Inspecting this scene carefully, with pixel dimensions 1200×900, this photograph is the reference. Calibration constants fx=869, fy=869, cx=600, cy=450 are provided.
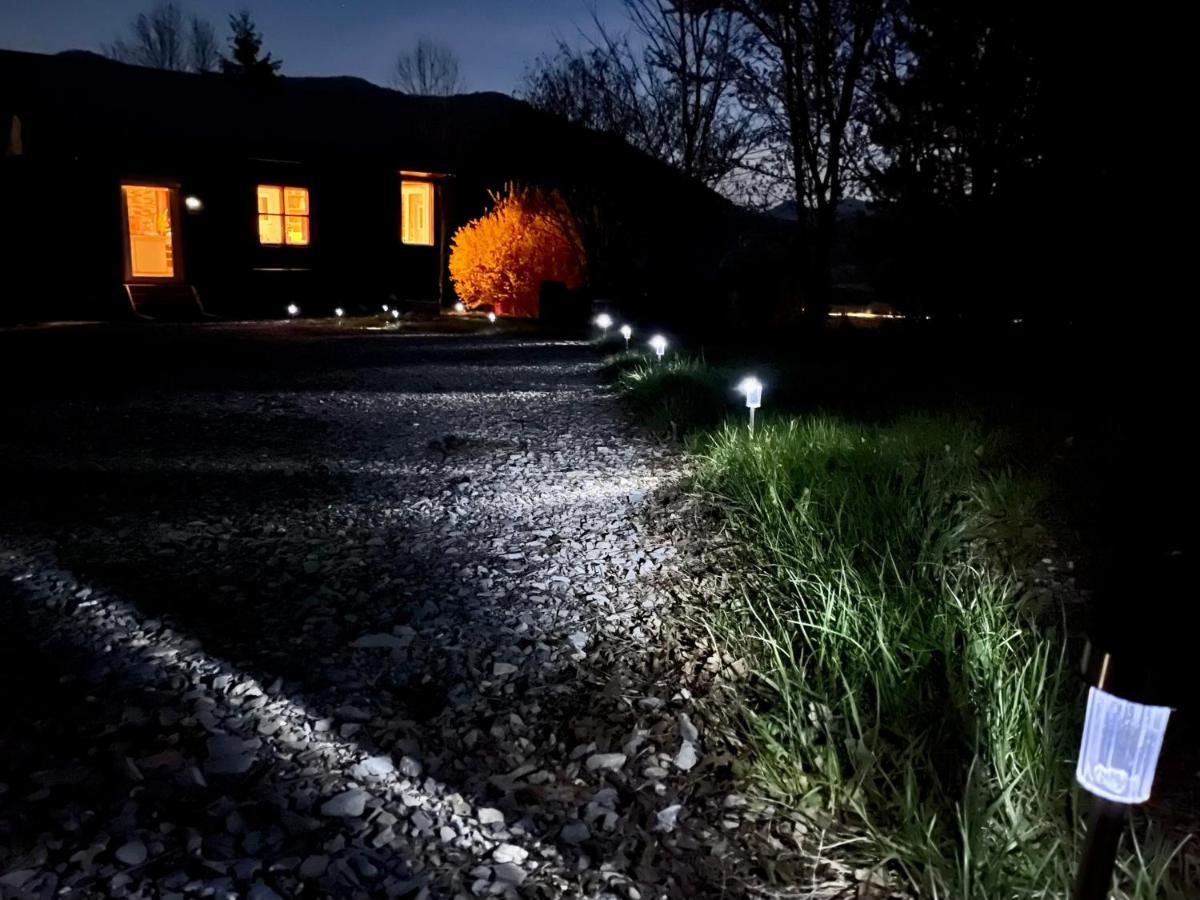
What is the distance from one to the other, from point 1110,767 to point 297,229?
21113mm

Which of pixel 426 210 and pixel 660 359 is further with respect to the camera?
pixel 426 210

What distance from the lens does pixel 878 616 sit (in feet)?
9.20

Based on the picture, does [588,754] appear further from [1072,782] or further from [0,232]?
[0,232]

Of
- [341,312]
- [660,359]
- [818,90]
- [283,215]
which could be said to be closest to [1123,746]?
[660,359]

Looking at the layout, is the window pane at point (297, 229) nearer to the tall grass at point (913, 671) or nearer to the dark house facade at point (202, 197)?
the dark house facade at point (202, 197)

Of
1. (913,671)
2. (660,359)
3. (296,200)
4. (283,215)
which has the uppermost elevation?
(296,200)

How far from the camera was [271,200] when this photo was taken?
19.9m

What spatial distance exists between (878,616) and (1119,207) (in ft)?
20.3

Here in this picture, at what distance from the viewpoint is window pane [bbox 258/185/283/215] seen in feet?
64.6

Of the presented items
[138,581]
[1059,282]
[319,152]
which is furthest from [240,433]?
[319,152]

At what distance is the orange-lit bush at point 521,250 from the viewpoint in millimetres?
18344

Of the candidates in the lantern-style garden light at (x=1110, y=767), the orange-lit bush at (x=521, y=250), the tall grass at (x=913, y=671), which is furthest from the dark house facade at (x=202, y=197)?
the lantern-style garden light at (x=1110, y=767)

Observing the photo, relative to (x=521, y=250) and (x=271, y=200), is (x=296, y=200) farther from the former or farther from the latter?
(x=521, y=250)

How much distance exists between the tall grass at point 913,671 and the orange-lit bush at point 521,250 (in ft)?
47.1
